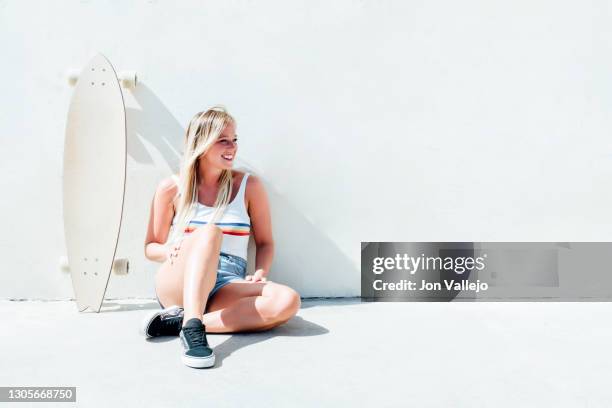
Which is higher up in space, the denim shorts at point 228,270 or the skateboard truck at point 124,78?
the skateboard truck at point 124,78

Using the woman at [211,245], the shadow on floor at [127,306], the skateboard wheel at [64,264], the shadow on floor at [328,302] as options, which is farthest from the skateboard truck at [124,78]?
the shadow on floor at [328,302]

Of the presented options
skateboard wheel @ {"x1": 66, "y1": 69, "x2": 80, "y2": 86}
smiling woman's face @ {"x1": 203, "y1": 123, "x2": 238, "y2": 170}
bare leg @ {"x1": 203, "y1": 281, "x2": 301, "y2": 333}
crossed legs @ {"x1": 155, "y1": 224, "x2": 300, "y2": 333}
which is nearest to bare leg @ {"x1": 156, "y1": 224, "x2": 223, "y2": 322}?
crossed legs @ {"x1": 155, "y1": 224, "x2": 300, "y2": 333}

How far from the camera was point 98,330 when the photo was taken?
1.79m

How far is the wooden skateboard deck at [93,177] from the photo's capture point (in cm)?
208

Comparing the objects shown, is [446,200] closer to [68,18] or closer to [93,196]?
[93,196]

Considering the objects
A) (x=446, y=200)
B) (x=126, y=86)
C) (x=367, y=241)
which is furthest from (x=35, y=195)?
(x=446, y=200)

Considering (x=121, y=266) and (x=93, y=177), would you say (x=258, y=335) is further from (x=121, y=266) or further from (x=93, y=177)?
(x=93, y=177)

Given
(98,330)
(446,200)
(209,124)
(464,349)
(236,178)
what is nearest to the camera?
(464,349)

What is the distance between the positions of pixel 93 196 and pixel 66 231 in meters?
0.17

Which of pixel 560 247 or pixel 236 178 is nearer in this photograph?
pixel 236 178

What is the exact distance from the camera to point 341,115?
89.3 inches

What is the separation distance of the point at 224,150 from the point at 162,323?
0.64 m

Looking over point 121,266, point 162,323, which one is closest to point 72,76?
point 121,266

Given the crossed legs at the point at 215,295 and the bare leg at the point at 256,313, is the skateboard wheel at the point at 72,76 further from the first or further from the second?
the bare leg at the point at 256,313
